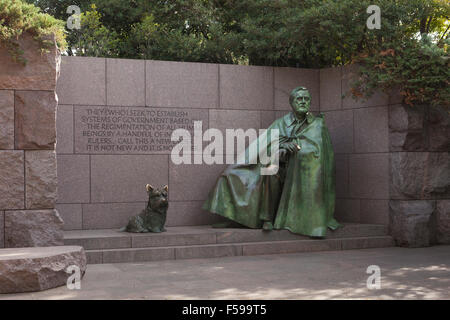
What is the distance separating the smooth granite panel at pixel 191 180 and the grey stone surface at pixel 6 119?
10.4ft

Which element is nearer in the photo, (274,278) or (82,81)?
(274,278)

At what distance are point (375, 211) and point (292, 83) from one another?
9.47 feet

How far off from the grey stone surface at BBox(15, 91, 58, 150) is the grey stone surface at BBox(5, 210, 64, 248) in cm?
90

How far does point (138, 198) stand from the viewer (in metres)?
10.3

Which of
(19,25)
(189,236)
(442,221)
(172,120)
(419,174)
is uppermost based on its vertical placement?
(19,25)

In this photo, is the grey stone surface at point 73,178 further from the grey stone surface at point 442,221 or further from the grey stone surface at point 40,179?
the grey stone surface at point 442,221

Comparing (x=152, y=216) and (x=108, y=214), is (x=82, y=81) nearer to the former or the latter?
(x=108, y=214)

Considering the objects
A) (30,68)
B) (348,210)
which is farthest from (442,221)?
(30,68)

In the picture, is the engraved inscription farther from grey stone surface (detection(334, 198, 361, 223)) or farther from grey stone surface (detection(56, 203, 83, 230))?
grey stone surface (detection(334, 198, 361, 223))

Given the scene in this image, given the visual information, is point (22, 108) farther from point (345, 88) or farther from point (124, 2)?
point (124, 2)

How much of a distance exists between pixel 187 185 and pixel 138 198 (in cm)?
90

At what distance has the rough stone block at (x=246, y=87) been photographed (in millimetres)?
11070

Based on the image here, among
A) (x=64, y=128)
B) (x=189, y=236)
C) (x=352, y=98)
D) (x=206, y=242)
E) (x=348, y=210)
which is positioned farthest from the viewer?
(x=348, y=210)

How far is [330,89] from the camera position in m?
11.6
